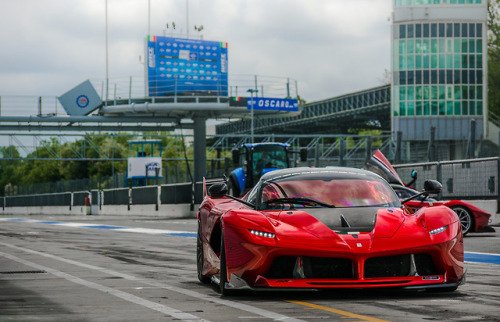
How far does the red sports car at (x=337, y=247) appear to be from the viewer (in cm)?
691

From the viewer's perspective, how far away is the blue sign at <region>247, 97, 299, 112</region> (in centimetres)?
6660

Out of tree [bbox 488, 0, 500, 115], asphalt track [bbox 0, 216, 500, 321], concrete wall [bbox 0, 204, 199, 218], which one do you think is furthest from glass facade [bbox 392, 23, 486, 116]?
asphalt track [bbox 0, 216, 500, 321]

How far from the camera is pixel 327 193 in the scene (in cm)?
802

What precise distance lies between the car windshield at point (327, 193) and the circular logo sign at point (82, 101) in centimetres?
6040

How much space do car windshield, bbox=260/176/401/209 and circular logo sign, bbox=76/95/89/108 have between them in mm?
60401

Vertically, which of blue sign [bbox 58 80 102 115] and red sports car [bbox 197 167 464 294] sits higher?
blue sign [bbox 58 80 102 115]

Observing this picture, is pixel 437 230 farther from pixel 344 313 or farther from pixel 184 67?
pixel 184 67

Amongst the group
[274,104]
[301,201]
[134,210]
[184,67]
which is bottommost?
[134,210]

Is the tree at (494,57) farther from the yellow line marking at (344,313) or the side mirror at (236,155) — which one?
the yellow line marking at (344,313)

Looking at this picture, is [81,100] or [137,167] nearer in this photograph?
[81,100]

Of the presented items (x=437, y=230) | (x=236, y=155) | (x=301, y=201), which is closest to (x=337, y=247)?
(x=437, y=230)

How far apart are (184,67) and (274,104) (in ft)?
24.0

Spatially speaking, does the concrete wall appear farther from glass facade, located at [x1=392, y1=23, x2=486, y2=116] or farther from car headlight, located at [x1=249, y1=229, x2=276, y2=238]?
car headlight, located at [x1=249, y1=229, x2=276, y2=238]

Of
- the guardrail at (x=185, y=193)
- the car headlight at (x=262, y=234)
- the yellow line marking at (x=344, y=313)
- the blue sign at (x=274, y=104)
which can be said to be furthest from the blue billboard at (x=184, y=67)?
the yellow line marking at (x=344, y=313)
